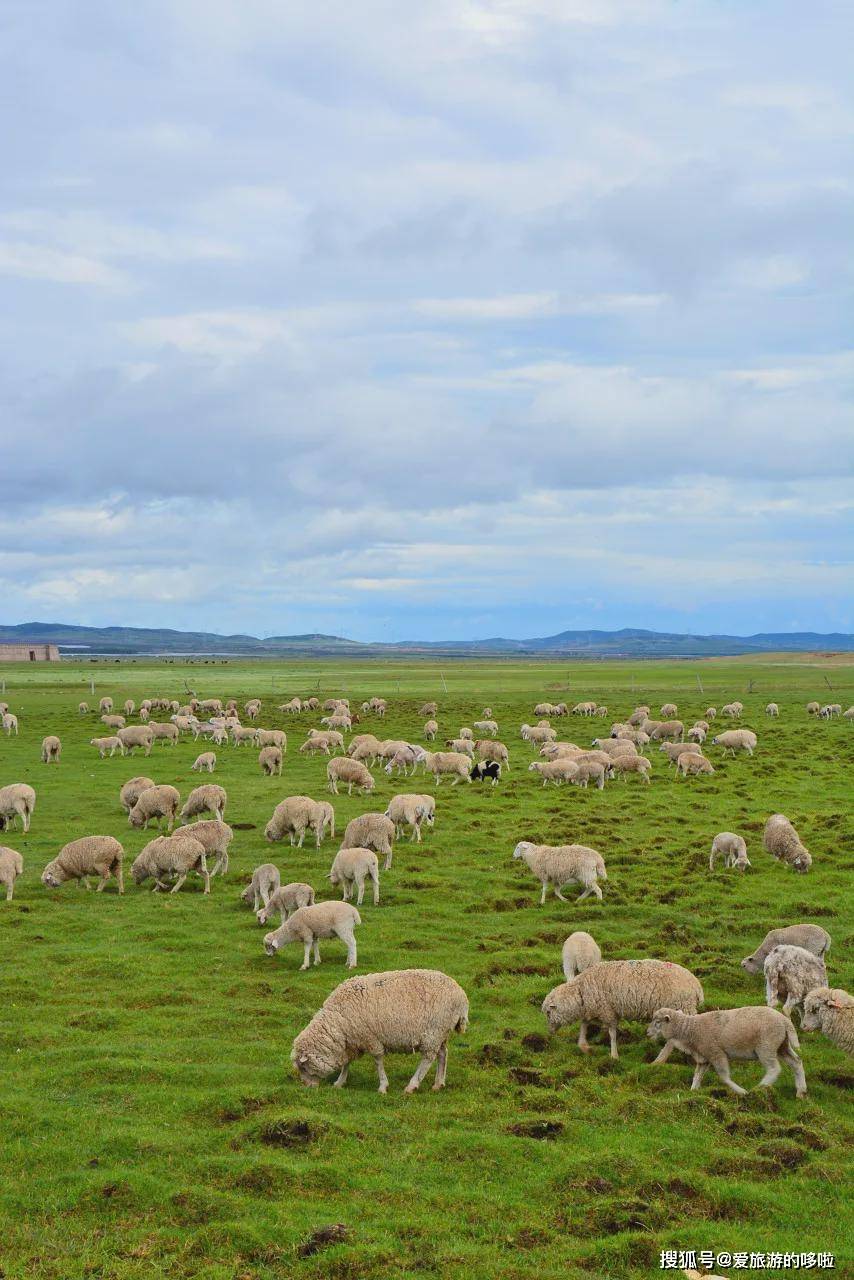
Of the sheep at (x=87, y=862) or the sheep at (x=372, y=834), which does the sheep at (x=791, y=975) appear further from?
the sheep at (x=87, y=862)

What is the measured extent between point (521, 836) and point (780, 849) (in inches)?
269

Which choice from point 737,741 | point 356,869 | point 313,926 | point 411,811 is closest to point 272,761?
point 411,811

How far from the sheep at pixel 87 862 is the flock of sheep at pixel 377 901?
0.10 ft

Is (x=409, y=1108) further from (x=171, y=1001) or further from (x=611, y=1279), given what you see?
(x=171, y=1001)

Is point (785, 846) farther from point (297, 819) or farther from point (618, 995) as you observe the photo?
point (297, 819)

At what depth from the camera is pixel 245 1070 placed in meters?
12.0

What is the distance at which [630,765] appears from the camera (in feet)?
123

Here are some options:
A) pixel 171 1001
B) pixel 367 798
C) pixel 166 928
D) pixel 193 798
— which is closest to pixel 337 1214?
pixel 171 1001

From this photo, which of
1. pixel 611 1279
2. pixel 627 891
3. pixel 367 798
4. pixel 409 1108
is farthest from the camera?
pixel 367 798

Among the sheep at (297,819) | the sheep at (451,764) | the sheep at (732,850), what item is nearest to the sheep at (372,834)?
the sheep at (297,819)

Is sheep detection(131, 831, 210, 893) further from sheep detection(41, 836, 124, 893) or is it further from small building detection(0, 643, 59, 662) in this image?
small building detection(0, 643, 59, 662)

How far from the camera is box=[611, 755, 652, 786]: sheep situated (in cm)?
3722

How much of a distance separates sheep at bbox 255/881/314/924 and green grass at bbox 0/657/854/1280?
436mm

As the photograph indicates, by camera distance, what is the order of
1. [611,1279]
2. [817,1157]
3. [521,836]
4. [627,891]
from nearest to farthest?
[611,1279] < [817,1157] < [627,891] < [521,836]
